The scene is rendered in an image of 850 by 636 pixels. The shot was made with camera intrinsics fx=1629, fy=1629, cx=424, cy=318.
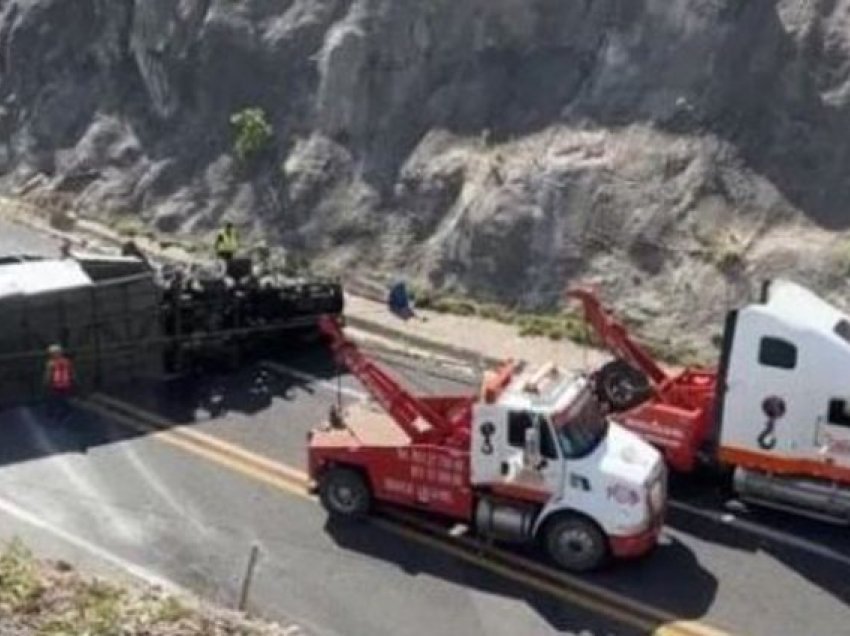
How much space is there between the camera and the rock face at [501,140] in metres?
26.6

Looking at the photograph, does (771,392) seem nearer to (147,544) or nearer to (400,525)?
(400,525)

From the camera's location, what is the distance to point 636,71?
28.8m

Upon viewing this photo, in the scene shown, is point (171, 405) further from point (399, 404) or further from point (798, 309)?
point (798, 309)

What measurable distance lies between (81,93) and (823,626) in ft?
78.6

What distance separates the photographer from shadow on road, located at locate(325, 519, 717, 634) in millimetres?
17547

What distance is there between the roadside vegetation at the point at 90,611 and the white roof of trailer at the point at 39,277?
714cm

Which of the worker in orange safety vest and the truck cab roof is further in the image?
the worker in orange safety vest


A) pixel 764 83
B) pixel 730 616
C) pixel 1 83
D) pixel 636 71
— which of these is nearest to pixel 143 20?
pixel 1 83

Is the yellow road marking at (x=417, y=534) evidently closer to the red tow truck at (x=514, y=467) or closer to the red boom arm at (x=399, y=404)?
the red tow truck at (x=514, y=467)

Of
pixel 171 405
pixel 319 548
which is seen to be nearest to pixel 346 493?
pixel 319 548

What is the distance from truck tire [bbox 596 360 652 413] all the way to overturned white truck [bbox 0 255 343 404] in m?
5.77

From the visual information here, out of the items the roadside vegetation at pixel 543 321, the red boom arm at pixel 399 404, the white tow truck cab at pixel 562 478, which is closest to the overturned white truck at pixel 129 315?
the roadside vegetation at pixel 543 321

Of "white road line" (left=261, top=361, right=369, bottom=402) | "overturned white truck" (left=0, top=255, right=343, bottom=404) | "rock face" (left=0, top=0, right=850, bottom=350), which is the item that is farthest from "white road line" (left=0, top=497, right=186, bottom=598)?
"rock face" (left=0, top=0, right=850, bottom=350)

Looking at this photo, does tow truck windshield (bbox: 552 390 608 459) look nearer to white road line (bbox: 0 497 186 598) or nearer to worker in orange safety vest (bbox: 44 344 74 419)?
white road line (bbox: 0 497 186 598)
